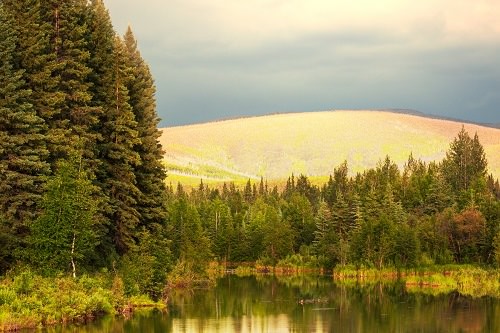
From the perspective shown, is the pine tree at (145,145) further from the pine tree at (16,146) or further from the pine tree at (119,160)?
the pine tree at (16,146)

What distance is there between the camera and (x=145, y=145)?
82000 millimetres

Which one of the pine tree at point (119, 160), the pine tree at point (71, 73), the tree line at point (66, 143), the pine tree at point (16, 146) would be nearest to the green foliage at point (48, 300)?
the tree line at point (66, 143)

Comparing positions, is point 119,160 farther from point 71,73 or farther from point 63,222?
point 63,222

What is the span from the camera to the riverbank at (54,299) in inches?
2080

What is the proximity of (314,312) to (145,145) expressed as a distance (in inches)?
984

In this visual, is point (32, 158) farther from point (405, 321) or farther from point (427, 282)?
point (427, 282)

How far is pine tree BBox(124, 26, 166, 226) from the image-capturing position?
80.8 m

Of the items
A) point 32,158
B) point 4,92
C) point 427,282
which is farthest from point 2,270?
point 427,282

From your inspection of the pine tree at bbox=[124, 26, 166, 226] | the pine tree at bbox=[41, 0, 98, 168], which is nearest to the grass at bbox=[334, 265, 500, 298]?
the pine tree at bbox=[124, 26, 166, 226]

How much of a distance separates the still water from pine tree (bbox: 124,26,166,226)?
10.1 metres

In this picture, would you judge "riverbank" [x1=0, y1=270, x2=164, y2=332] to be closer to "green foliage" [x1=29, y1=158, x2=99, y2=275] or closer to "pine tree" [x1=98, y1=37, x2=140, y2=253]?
"green foliage" [x1=29, y1=158, x2=99, y2=275]

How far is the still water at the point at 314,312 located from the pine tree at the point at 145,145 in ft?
33.0

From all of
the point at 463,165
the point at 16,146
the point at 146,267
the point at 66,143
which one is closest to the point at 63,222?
the point at 16,146

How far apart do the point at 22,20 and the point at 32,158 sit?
12267 mm
